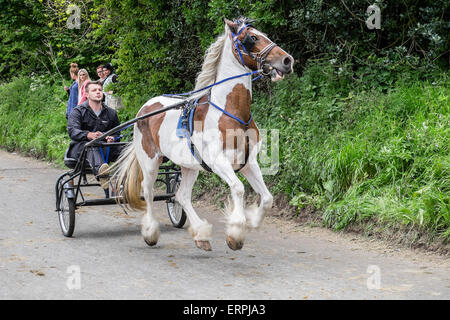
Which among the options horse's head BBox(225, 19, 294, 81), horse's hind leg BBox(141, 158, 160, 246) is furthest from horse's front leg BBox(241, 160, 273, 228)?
horse's hind leg BBox(141, 158, 160, 246)

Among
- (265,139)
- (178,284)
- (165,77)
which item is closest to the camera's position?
(178,284)

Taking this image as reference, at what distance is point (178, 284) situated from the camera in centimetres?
548

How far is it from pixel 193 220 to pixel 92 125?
7.87 feet

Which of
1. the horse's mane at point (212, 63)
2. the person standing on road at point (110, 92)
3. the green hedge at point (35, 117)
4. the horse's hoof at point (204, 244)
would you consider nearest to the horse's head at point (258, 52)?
the horse's mane at point (212, 63)

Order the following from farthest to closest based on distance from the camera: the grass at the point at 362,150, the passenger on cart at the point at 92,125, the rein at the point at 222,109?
the passenger on cart at the point at 92,125, the grass at the point at 362,150, the rein at the point at 222,109

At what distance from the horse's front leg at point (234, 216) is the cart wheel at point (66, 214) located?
7.59 ft

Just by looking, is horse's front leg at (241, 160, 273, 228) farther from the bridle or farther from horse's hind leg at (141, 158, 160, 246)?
horse's hind leg at (141, 158, 160, 246)

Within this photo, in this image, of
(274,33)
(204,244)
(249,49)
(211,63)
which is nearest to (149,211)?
(204,244)

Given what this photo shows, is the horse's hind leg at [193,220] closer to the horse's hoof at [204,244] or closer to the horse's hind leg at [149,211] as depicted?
the horse's hoof at [204,244]

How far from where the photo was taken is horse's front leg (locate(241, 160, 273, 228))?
6.20 m

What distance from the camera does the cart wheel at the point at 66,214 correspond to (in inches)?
295

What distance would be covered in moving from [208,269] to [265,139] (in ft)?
12.3

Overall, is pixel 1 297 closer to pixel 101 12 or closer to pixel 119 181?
pixel 119 181

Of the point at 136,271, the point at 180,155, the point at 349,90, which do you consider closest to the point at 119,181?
the point at 180,155
